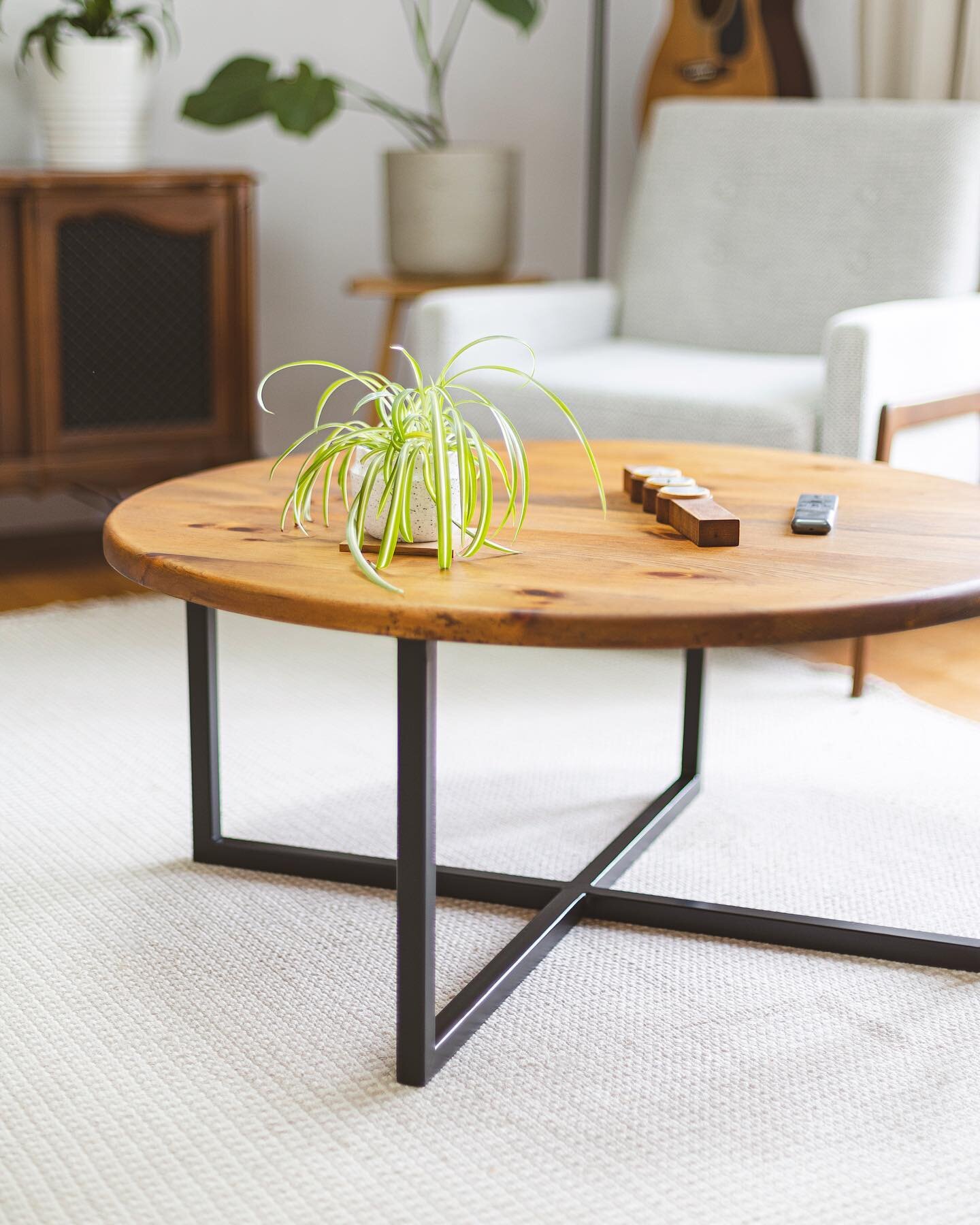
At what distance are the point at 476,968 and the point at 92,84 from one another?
87.1 inches

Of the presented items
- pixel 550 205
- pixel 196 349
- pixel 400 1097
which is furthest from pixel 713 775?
pixel 550 205

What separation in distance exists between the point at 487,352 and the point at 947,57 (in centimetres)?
124

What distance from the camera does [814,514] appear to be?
1471 millimetres

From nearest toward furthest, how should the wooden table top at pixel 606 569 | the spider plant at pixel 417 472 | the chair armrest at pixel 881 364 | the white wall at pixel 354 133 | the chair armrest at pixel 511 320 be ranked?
the wooden table top at pixel 606 569 → the spider plant at pixel 417 472 → the chair armrest at pixel 881 364 → the chair armrest at pixel 511 320 → the white wall at pixel 354 133

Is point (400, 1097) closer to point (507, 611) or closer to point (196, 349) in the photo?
point (507, 611)

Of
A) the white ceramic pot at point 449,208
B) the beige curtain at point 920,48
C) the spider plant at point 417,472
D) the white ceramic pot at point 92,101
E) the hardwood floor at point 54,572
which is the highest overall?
the beige curtain at point 920,48

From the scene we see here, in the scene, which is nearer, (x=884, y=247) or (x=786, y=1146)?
(x=786, y=1146)

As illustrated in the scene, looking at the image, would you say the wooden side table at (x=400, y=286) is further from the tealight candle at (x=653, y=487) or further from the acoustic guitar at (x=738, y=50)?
the tealight candle at (x=653, y=487)

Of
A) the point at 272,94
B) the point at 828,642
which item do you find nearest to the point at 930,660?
the point at 828,642

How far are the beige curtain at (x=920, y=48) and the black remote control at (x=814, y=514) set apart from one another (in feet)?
6.25

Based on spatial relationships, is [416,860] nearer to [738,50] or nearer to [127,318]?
[127,318]

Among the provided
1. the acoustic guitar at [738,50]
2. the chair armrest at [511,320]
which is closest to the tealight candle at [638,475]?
the chair armrest at [511,320]

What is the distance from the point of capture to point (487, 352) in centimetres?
274

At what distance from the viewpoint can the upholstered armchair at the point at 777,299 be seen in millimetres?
2354
